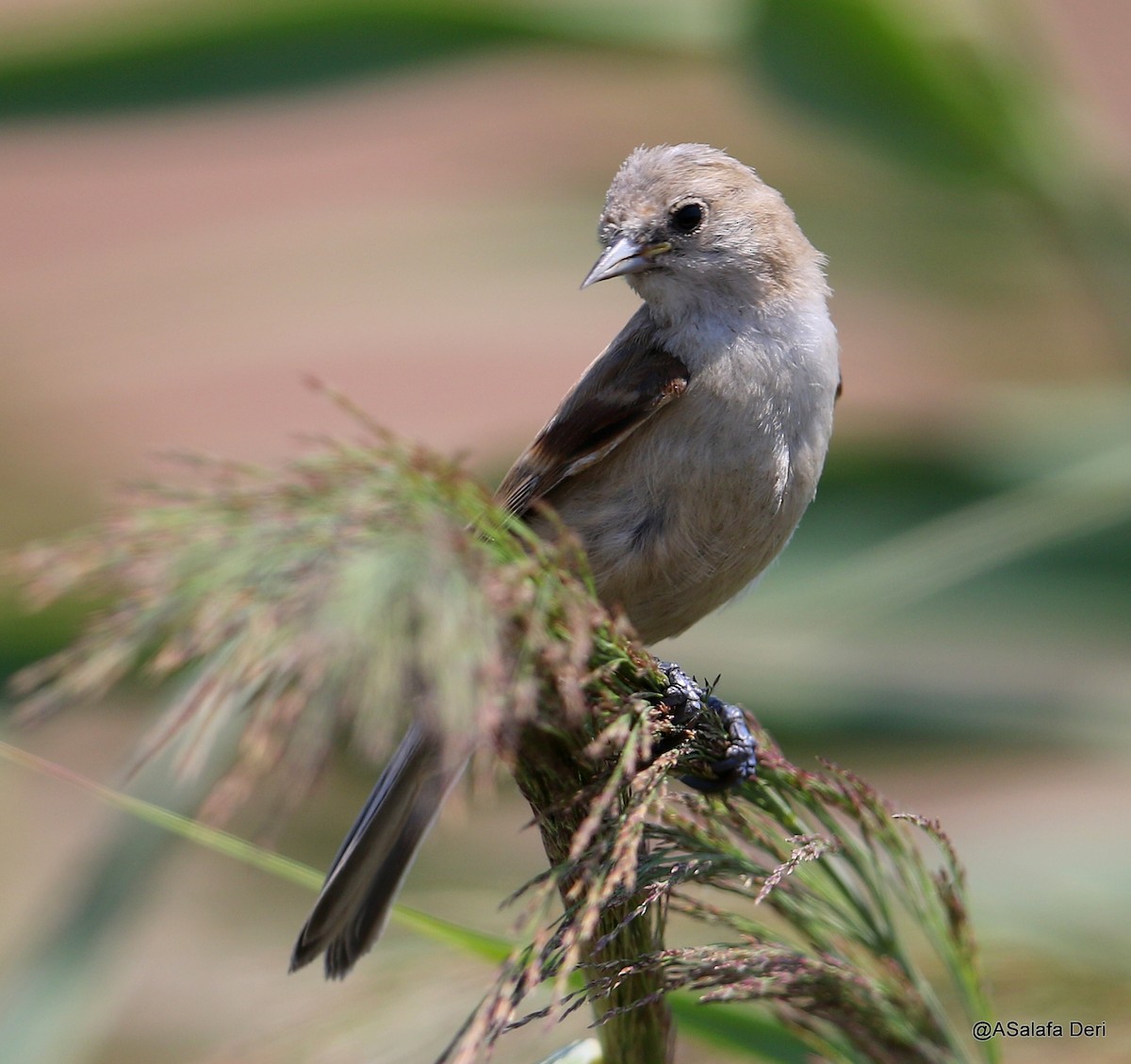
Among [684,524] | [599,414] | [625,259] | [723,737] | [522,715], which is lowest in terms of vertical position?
[522,715]

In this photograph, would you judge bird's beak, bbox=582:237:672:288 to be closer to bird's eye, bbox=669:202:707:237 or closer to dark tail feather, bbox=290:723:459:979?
bird's eye, bbox=669:202:707:237

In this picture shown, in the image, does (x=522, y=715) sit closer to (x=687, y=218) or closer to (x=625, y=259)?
(x=625, y=259)

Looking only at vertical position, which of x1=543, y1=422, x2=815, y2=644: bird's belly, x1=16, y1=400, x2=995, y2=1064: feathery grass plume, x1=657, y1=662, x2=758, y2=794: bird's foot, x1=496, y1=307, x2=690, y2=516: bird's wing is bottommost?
x1=16, y1=400, x2=995, y2=1064: feathery grass plume

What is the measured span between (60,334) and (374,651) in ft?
12.8

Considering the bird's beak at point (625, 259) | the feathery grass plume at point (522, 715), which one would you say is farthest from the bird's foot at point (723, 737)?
the bird's beak at point (625, 259)

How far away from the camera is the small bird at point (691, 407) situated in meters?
2.62

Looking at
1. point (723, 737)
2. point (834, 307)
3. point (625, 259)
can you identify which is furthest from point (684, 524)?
point (834, 307)

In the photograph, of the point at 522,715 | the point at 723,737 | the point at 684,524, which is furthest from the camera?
the point at 684,524

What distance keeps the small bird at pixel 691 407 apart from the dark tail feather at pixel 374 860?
65 centimetres

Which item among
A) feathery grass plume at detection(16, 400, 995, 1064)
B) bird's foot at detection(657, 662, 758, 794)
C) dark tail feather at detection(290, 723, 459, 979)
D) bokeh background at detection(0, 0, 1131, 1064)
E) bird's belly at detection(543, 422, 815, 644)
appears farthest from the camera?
bokeh background at detection(0, 0, 1131, 1064)

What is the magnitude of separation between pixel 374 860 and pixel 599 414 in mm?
1005

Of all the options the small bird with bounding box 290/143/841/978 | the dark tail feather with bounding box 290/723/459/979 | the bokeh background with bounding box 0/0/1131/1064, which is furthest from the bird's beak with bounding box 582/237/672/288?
the dark tail feather with bounding box 290/723/459/979

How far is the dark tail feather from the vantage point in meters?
1.97

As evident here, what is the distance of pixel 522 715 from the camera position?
3.82 ft
